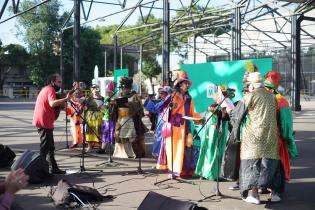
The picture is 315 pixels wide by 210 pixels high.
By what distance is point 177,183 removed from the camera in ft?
24.1

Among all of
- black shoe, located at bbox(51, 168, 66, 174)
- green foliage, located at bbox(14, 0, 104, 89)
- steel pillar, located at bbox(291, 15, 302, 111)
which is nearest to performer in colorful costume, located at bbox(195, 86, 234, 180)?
black shoe, located at bbox(51, 168, 66, 174)

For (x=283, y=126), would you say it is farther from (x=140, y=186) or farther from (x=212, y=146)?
(x=140, y=186)

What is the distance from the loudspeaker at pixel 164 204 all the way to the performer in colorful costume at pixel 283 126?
2.29 meters

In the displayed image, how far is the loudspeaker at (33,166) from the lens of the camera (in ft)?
22.7

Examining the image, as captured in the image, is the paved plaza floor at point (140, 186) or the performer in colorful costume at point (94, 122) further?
the performer in colorful costume at point (94, 122)

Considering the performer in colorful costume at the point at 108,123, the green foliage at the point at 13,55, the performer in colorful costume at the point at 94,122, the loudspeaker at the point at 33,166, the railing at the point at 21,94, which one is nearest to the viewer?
the loudspeaker at the point at 33,166

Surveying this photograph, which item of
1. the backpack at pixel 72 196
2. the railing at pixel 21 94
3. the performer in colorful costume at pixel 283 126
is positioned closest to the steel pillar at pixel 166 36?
the performer in colorful costume at pixel 283 126

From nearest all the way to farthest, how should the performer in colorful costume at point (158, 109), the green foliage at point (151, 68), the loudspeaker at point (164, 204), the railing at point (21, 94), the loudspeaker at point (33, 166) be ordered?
the loudspeaker at point (164, 204) < the loudspeaker at point (33, 166) < the performer in colorful costume at point (158, 109) < the green foliage at point (151, 68) < the railing at point (21, 94)

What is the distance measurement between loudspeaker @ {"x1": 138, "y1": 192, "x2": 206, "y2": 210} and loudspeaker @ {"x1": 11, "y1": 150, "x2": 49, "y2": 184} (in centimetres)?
283

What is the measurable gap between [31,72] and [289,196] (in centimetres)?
4716

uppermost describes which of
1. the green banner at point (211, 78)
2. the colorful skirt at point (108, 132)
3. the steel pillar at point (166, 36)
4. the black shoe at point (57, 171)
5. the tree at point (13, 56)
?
the tree at point (13, 56)

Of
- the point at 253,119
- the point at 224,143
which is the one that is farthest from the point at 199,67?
the point at 253,119

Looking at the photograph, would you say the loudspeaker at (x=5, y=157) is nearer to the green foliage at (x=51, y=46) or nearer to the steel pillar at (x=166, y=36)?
the steel pillar at (x=166, y=36)

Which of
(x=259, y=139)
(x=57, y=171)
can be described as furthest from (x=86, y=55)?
(x=259, y=139)
